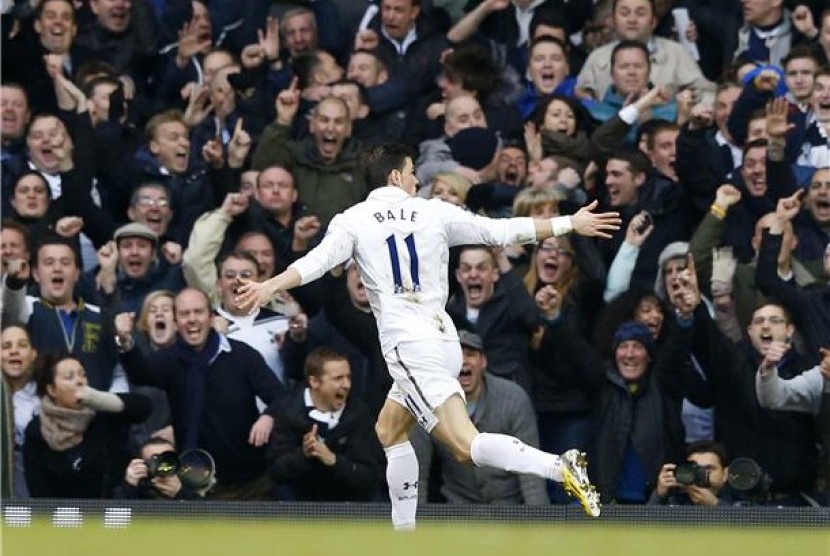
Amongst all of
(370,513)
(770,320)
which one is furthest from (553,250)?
(370,513)

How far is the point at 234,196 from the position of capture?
13.1 m

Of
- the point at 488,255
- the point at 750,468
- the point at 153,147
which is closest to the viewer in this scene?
the point at 750,468

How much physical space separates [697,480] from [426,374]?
3.44m

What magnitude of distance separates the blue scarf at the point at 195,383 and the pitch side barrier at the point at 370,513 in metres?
0.70

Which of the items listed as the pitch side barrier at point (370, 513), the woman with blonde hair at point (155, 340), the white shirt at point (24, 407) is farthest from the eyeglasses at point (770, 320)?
the white shirt at point (24, 407)

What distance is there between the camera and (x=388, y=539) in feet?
33.7

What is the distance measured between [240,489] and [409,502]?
3.35 m

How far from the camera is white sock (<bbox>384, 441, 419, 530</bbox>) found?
369 inches

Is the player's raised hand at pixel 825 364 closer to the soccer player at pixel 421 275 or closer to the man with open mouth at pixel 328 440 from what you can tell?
the man with open mouth at pixel 328 440

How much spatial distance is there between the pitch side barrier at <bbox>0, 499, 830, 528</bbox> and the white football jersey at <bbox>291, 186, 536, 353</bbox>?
118 inches

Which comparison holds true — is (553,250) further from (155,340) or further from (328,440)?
(155,340)

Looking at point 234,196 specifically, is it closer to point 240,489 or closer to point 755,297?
point 240,489

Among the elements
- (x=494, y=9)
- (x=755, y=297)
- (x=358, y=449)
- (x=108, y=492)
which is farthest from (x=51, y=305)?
(x=755, y=297)

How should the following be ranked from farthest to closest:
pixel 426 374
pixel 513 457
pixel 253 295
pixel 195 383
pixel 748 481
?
pixel 195 383 → pixel 748 481 → pixel 426 374 → pixel 513 457 → pixel 253 295
